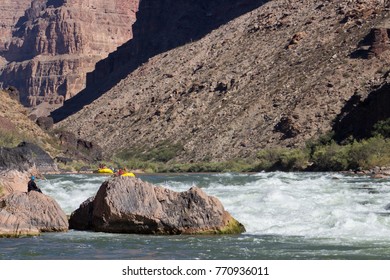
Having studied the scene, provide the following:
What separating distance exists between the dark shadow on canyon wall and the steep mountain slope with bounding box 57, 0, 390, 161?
402 cm

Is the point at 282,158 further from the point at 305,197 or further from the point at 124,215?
the point at 124,215

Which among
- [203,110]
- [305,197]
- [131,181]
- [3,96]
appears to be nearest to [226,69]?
[203,110]

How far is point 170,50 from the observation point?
148500 mm

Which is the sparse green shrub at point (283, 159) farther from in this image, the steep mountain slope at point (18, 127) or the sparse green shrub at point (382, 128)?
the steep mountain slope at point (18, 127)

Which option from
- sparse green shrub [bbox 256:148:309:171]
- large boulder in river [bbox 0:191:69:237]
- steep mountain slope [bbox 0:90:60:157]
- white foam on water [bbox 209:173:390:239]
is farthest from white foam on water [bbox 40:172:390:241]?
steep mountain slope [bbox 0:90:60:157]

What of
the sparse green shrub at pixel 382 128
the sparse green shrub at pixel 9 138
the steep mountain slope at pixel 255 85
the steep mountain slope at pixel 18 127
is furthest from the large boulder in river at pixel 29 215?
the steep mountain slope at pixel 18 127

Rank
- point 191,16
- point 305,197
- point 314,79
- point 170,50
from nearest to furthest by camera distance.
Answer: point 305,197, point 314,79, point 170,50, point 191,16

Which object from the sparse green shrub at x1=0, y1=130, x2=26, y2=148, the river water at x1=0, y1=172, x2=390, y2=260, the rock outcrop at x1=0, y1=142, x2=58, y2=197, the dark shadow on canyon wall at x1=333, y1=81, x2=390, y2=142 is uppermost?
the dark shadow on canyon wall at x1=333, y1=81, x2=390, y2=142

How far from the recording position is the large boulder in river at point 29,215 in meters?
28.8

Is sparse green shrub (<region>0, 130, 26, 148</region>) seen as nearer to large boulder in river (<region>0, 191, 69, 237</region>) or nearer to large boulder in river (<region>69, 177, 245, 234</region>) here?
large boulder in river (<region>0, 191, 69, 237</region>)

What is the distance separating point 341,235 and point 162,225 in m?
5.26

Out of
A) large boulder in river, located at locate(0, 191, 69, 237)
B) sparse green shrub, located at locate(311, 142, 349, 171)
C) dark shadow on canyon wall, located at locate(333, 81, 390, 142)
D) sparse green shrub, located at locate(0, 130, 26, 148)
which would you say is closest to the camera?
large boulder in river, located at locate(0, 191, 69, 237)

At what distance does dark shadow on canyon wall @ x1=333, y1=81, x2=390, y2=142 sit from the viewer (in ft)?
265

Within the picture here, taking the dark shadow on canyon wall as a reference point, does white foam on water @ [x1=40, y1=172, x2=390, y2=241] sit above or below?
below
